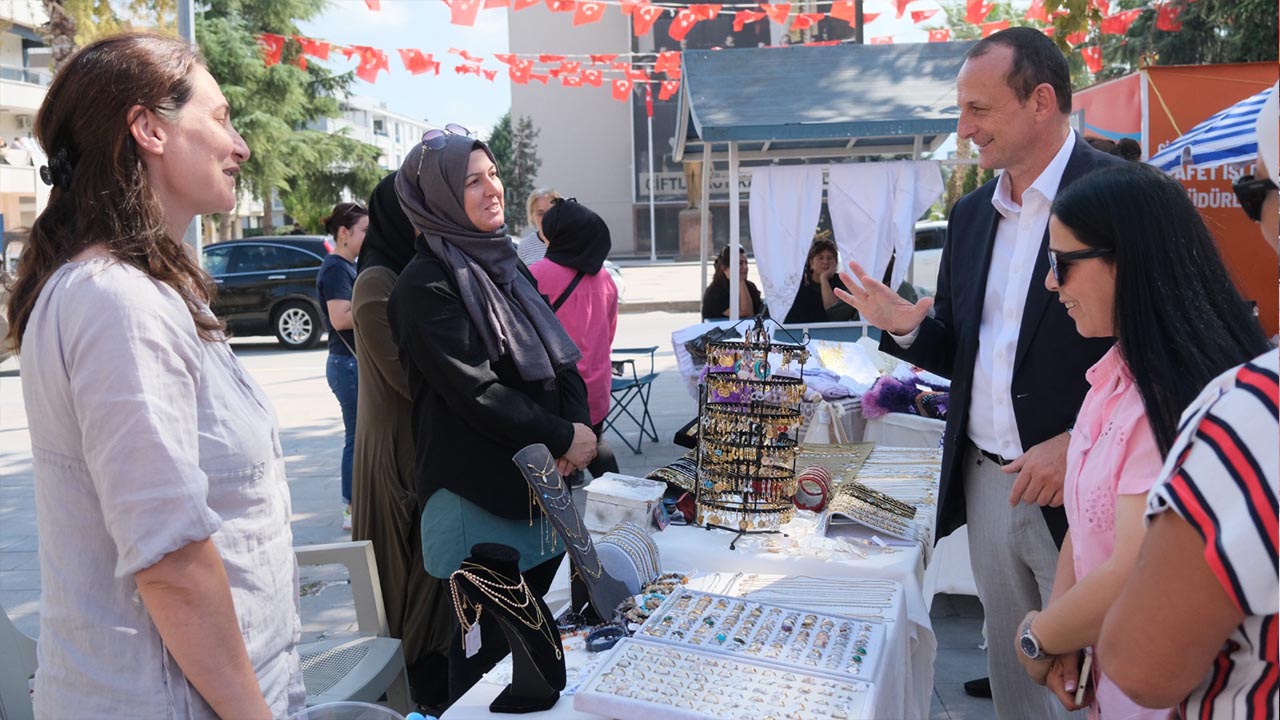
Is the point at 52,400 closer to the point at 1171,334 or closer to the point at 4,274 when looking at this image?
the point at 4,274

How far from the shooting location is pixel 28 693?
7.72 feet

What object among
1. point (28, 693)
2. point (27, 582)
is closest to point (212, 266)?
point (27, 582)

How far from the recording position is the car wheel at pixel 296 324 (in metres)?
14.2

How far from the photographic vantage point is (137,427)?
1241 millimetres

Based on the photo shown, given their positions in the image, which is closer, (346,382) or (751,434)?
(751,434)

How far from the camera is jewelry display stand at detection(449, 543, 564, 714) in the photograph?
Answer: 1.73 metres

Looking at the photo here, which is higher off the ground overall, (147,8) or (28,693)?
(147,8)

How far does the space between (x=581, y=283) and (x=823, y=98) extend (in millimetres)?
3530

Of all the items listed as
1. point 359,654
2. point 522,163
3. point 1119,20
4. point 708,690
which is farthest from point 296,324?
point 522,163

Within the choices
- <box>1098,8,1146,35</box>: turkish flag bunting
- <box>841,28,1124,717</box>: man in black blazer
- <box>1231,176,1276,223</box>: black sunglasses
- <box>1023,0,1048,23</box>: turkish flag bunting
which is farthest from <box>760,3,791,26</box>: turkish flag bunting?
<box>1231,176,1276,223</box>: black sunglasses

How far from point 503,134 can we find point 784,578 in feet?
180

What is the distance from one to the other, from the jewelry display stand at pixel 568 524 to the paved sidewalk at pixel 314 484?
180 cm

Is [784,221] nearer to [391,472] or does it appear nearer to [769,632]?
[391,472]

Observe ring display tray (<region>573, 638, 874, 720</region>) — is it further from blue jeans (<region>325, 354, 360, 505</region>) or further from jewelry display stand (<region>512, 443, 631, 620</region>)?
blue jeans (<region>325, 354, 360, 505</region>)
